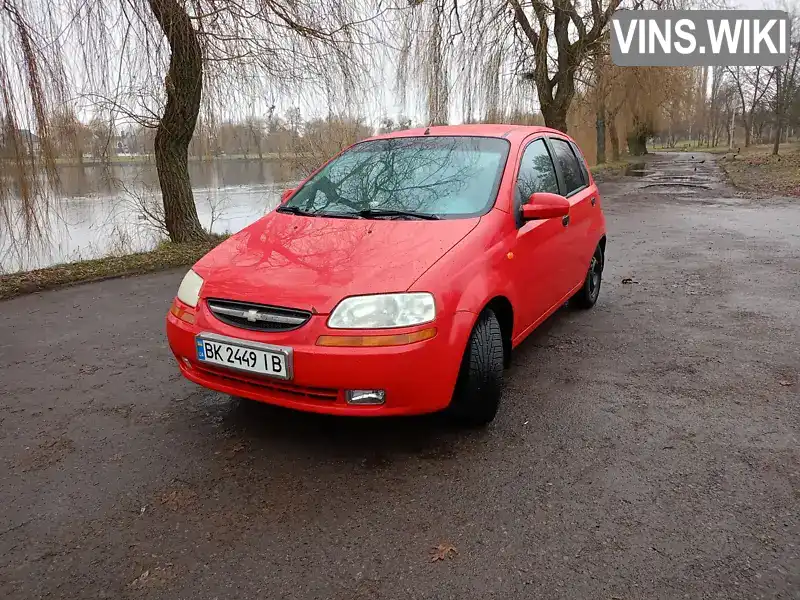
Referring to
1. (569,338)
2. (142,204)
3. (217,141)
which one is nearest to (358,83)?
(217,141)

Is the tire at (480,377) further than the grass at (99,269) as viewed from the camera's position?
No

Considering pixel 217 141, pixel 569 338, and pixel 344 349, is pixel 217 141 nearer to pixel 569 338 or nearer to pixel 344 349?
pixel 569 338

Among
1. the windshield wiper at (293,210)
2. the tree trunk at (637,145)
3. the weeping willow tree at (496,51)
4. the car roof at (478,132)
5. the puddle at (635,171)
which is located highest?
the weeping willow tree at (496,51)

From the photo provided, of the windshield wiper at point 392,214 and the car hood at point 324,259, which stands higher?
the windshield wiper at point 392,214

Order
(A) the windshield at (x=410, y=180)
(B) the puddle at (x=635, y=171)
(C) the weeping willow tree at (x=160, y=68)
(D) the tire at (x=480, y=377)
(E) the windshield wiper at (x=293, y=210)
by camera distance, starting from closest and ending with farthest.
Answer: (D) the tire at (x=480, y=377)
(A) the windshield at (x=410, y=180)
(E) the windshield wiper at (x=293, y=210)
(C) the weeping willow tree at (x=160, y=68)
(B) the puddle at (x=635, y=171)

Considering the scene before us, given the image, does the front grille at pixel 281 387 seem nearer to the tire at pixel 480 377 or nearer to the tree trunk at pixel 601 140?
the tire at pixel 480 377

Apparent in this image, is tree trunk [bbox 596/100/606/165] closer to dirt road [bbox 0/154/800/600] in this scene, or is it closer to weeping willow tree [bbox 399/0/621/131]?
weeping willow tree [bbox 399/0/621/131]

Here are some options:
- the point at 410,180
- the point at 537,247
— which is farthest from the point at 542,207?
the point at 410,180

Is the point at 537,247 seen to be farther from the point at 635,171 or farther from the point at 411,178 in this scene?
the point at 635,171

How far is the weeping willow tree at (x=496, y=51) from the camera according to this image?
12.0 metres

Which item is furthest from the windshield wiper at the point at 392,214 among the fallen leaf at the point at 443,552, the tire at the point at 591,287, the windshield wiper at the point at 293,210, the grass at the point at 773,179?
the grass at the point at 773,179

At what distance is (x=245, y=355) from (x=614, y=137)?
3429cm

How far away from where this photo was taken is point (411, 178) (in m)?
3.80

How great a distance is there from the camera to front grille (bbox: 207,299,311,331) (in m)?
2.72
